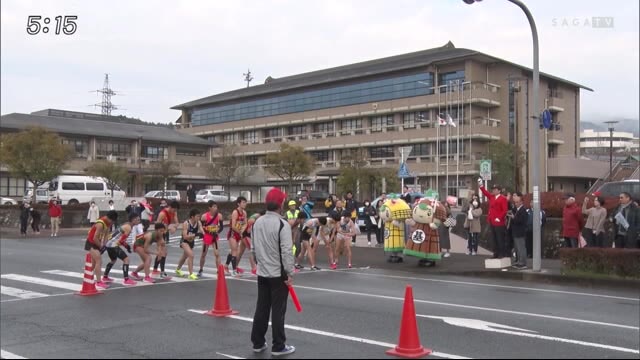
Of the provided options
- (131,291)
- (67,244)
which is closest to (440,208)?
(131,291)

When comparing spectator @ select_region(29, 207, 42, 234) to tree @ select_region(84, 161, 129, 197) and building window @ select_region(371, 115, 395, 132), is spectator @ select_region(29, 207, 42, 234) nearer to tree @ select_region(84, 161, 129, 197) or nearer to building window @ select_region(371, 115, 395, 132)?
tree @ select_region(84, 161, 129, 197)

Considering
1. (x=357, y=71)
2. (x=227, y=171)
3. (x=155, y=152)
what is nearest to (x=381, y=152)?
(x=357, y=71)

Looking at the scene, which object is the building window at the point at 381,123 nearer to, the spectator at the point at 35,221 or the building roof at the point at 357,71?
the building roof at the point at 357,71

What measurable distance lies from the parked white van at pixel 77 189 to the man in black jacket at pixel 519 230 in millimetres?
34165

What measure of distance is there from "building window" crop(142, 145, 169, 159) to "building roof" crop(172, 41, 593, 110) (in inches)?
689

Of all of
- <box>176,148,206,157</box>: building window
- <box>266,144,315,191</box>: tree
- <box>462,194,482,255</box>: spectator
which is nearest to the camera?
<box>462,194,482,255</box>: spectator

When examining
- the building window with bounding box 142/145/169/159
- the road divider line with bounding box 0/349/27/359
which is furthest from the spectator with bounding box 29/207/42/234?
the building window with bounding box 142/145/169/159

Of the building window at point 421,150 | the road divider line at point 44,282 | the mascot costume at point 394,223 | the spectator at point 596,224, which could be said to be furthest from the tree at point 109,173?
the spectator at point 596,224

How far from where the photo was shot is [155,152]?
67.4 m

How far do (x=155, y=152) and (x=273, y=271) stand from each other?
62558 mm

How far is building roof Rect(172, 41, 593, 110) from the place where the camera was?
63.6 meters

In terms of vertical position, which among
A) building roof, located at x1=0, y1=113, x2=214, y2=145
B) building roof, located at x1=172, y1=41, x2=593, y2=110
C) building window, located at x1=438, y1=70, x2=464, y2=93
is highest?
building roof, located at x1=172, y1=41, x2=593, y2=110

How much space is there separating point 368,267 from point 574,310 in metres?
7.67

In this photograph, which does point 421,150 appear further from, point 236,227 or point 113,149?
point 236,227
